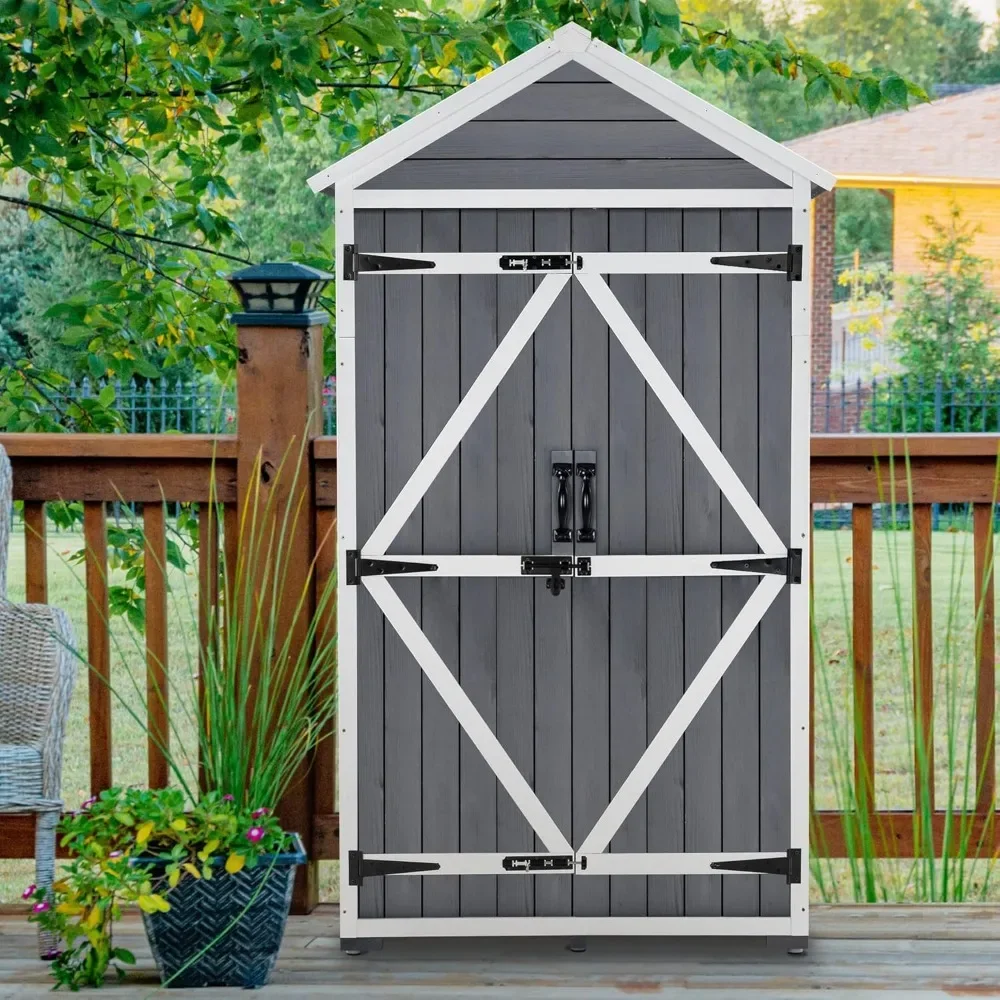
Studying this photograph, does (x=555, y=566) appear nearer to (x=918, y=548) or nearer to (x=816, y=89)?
(x=918, y=548)

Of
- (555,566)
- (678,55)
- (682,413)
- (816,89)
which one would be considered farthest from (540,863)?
(816,89)

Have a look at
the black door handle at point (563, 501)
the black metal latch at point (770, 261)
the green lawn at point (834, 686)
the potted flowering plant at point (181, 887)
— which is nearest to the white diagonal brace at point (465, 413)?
the black door handle at point (563, 501)

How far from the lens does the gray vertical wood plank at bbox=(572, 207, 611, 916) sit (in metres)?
3.03

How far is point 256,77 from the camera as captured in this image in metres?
4.31

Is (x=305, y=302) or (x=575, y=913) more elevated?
(x=305, y=302)

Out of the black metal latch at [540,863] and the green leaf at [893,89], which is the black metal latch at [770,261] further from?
the green leaf at [893,89]

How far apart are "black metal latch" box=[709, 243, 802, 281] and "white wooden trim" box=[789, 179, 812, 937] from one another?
2cm

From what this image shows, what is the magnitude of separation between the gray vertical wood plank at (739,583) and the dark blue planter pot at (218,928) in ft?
3.20

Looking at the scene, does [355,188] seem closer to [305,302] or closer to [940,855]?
[305,302]

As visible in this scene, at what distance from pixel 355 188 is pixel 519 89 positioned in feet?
1.37

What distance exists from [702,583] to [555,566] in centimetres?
33

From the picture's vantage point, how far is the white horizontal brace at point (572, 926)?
10.1ft

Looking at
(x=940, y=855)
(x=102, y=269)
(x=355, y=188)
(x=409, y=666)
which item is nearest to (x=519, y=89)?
(x=355, y=188)

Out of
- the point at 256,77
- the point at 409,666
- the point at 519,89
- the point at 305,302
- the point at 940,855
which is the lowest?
the point at 940,855
